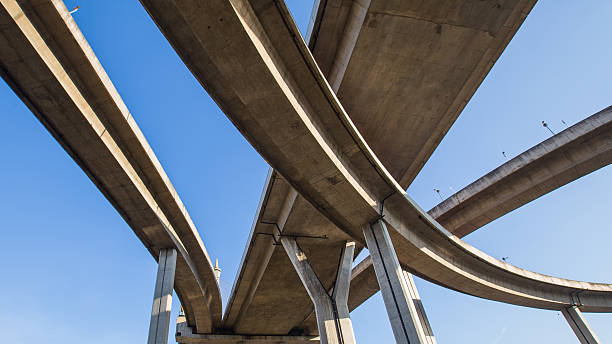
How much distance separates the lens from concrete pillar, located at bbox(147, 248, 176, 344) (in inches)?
553

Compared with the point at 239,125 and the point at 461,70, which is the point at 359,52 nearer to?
the point at 461,70

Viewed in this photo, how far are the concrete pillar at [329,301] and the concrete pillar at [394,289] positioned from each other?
3279mm

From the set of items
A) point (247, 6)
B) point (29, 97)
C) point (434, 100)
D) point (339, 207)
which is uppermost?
point (434, 100)

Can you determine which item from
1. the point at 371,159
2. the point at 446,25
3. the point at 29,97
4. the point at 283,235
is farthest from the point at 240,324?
the point at 446,25

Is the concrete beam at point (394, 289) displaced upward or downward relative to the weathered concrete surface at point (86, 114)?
downward

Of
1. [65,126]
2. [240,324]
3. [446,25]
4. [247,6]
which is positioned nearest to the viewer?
[247,6]

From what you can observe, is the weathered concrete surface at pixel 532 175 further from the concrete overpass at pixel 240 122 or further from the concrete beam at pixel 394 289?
the concrete beam at pixel 394 289

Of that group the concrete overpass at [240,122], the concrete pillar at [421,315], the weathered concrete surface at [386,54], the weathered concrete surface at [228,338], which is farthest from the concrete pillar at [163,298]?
the weathered concrete surface at [228,338]

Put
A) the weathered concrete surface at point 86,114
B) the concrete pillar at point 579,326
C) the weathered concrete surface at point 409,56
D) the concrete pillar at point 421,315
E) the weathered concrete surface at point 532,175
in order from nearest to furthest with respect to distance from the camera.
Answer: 1. the weathered concrete surface at point 86,114
2. the weathered concrete surface at point 409,56
3. the concrete pillar at point 421,315
4. the weathered concrete surface at point 532,175
5. the concrete pillar at point 579,326

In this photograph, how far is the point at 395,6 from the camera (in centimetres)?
1057

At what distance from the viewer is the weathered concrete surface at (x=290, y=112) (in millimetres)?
7711

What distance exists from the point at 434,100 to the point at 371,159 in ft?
13.1

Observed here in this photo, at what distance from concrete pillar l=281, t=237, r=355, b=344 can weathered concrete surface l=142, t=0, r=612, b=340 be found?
298 cm

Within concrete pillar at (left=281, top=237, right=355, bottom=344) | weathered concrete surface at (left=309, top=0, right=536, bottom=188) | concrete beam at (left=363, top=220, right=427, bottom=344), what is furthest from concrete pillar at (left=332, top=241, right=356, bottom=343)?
weathered concrete surface at (left=309, top=0, right=536, bottom=188)
